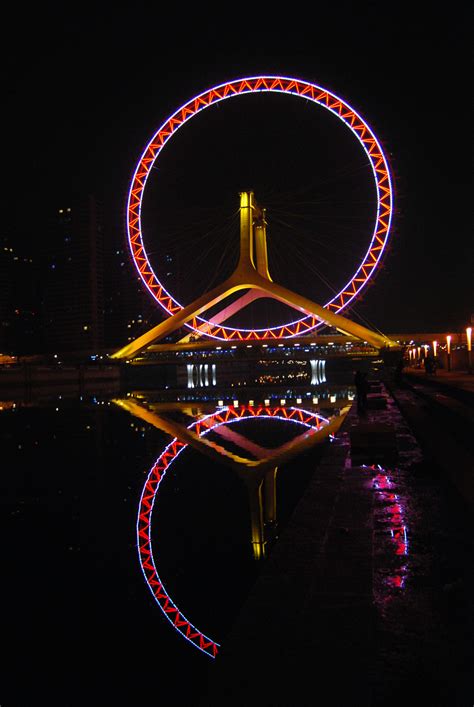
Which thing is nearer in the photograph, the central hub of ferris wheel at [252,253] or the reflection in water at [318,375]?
the central hub of ferris wheel at [252,253]

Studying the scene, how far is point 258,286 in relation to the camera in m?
33.8

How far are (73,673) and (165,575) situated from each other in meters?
1.17

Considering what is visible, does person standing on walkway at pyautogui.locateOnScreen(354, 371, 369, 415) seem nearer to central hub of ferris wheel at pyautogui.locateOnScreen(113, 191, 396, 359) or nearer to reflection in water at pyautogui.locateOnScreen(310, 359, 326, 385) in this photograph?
central hub of ferris wheel at pyautogui.locateOnScreen(113, 191, 396, 359)

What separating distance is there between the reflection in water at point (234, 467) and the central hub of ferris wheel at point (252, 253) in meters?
13.9

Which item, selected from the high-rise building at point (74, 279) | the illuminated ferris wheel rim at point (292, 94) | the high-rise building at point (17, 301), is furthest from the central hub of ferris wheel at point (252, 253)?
the high-rise building at point (74, 279)

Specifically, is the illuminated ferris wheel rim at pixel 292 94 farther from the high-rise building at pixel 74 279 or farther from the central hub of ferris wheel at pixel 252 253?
the high-rise building at pixel 74 279

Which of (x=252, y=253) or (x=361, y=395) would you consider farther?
(x=252, y=253)

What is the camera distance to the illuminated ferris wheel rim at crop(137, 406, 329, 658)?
315cm

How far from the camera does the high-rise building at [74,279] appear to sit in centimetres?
8856

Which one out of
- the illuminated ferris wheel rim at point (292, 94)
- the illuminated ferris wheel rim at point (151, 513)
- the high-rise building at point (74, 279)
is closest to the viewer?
the illuminated ferris wheel rim at point (151, 513)

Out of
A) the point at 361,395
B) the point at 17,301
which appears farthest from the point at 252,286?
the point at 17,301

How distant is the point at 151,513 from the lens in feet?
18.0

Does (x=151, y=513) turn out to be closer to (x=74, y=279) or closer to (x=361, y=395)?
(x=361, y=395)

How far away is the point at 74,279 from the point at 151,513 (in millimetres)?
87781
